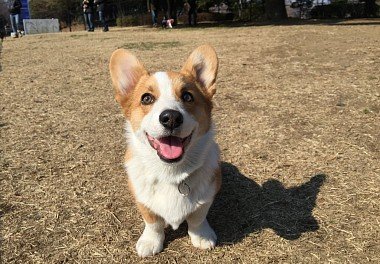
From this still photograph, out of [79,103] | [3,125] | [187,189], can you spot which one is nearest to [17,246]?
[187,189]

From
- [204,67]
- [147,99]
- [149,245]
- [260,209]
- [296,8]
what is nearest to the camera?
[147,99]

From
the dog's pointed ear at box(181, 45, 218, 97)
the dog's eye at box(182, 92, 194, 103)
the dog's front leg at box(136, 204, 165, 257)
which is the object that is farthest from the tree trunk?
the dog's front leg at box(136, 204, 165, 257)

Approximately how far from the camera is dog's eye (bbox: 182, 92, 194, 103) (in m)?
2.04

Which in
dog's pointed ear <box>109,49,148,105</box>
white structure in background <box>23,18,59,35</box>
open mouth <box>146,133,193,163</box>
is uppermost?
white structure in background <box>23,18,59,35</box>

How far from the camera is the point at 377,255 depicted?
6.91 feet

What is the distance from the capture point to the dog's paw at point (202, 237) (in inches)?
86.1

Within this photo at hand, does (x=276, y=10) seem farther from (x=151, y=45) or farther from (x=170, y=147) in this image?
(x=170, y=147)

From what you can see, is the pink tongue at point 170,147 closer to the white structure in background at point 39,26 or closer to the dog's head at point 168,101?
the dog's head at point 168,101

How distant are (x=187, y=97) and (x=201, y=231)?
768mm

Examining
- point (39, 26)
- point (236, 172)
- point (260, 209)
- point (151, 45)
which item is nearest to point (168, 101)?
point (260, 209)

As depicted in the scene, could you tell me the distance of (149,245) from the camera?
7.04ft

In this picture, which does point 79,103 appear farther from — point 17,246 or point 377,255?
point 377,255

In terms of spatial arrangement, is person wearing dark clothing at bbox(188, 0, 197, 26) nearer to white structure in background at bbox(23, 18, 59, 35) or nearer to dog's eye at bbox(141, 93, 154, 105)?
white structure in background at bbox(23, 18, 59, 35)

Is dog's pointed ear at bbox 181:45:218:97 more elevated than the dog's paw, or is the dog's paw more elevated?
dog's pointed ear at bbox 181:45:218:97
